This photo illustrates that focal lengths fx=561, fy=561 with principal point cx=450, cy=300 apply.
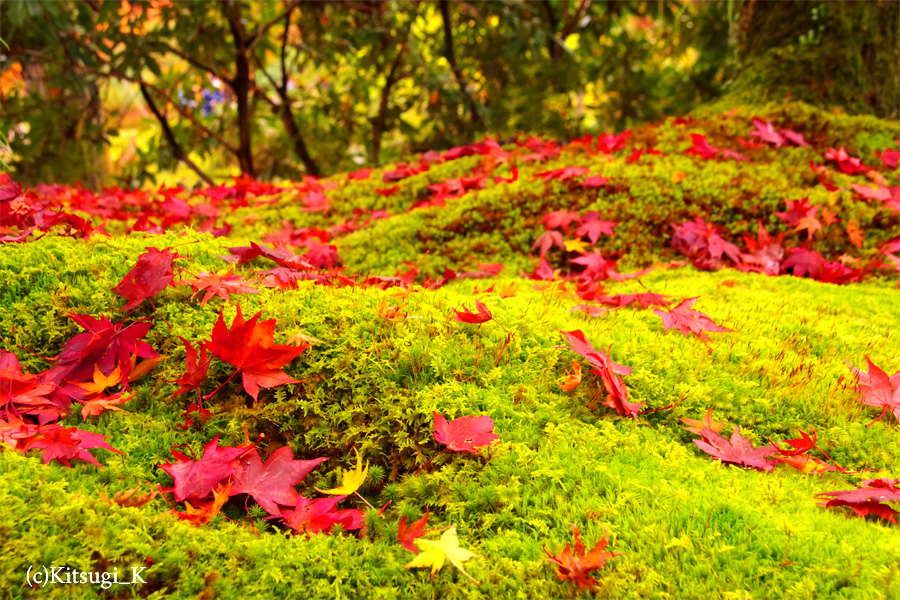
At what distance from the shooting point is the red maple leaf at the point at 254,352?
151 centimetres

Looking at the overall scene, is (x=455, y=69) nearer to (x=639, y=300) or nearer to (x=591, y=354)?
(x=639, y=300)

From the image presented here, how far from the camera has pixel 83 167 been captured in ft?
19.9

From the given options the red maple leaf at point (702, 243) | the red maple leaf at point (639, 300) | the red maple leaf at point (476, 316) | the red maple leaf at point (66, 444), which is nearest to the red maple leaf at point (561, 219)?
the red maple leaf at point (702, 243)

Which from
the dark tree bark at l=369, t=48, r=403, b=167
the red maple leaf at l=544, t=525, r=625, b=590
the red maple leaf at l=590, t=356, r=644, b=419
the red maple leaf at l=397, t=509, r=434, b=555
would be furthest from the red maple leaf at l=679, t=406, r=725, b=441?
the dark tree bark at l=369, t=48, r=403, b=167

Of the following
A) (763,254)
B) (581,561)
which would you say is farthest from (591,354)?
(763,254)

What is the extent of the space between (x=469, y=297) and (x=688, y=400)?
836mm

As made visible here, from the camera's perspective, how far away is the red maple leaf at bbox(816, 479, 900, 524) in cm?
130

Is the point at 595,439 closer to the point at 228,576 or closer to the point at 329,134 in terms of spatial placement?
the point at 228,576

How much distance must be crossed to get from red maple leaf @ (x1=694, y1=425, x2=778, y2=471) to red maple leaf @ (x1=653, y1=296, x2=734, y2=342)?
0.48m

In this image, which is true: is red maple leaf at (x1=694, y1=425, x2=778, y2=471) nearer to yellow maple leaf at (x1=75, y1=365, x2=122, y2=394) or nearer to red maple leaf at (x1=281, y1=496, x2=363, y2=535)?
red maple leaf at (x1=281, y1=496, x2=363, y2=535)

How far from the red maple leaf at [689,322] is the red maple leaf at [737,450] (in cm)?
48

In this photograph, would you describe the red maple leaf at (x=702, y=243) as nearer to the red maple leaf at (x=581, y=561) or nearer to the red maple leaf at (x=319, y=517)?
the red maple leaf at (x=581, y=561)

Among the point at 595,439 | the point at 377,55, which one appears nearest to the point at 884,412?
the point at 595,439

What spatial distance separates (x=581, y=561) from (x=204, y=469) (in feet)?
2.99
